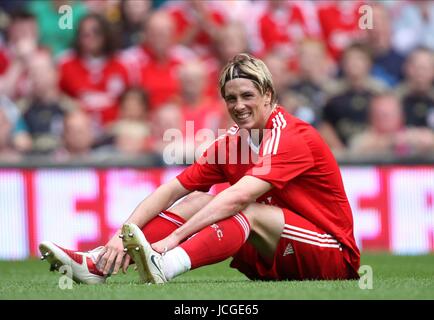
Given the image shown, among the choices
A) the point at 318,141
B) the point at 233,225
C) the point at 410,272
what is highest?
the point at 318,141

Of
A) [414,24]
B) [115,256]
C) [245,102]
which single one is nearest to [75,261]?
[115,256]

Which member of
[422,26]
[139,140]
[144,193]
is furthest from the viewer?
[422,26]

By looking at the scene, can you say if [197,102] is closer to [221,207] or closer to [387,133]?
[387,133]

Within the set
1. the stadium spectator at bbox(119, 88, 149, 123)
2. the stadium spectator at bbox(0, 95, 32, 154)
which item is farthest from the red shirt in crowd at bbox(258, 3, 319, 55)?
the stadium spectator at bbox(0, 95, 32, 154)

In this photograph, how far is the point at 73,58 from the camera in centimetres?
1201

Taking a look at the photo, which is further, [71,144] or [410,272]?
[71,144]

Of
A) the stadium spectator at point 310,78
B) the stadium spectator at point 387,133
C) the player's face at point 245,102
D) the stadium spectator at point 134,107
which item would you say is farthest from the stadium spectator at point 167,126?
the player's face at point 245,102

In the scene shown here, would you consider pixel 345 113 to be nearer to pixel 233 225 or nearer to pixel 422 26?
pixel 422 26

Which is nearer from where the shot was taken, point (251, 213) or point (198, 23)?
point (251, 213)

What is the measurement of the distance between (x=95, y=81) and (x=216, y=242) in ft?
21.3

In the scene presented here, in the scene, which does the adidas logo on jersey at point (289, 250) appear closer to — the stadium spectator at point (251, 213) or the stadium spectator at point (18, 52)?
the stadium spectator at point (251, 213)

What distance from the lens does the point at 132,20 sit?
12.3 m
